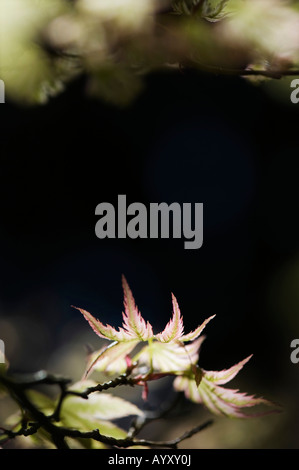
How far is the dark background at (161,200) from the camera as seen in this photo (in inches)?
71.0

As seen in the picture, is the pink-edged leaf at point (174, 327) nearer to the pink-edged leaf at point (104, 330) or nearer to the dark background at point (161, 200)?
the pink-edged leaf at point (104, 330)

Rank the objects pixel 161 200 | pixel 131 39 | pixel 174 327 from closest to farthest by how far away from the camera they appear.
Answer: pixel 174 327
pixel 131 39
pixel 161 200

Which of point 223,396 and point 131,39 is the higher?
point 131,39

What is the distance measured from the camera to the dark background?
180 centimetres

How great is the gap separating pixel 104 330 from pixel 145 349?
81 mm

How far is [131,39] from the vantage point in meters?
0.45

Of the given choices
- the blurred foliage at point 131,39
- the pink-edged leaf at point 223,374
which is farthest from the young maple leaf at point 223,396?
the blurred foliage at point 131,39

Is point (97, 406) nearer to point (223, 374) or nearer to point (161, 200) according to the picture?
point (223, 374)

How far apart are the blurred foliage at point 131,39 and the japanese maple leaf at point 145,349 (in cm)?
22

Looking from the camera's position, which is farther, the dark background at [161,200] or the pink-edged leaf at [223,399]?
the dark background at [161,200]

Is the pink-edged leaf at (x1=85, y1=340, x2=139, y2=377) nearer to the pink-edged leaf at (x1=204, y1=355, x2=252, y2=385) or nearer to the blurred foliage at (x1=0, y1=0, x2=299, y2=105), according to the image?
the pink-edged leaf at (x1=204, y1=355, x2=252, y2=385)

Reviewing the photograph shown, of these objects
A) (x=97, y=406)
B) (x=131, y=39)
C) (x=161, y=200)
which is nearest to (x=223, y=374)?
(x=97, y=406)
